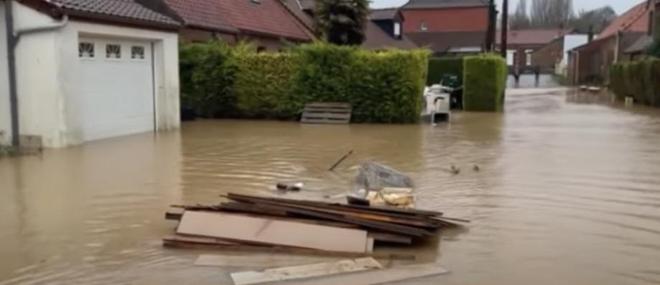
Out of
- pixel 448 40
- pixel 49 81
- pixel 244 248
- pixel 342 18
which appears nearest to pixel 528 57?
pixel 448 40

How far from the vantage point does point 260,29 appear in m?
26.7

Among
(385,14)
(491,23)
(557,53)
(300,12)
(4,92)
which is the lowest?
(4,92)

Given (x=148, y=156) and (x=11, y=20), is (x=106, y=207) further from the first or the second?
(x=11, y=20)

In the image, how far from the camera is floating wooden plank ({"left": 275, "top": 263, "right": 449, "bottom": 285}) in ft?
16.9

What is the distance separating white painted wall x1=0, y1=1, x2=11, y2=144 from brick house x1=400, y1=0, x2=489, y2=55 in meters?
44.8

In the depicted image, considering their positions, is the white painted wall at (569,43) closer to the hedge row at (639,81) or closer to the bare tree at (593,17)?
the bare tree at (593,17)

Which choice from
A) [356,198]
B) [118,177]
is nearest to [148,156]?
[118,177]

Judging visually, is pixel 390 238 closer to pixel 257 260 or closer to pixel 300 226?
pixel 300 226

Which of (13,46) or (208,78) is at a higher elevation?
(13,46)

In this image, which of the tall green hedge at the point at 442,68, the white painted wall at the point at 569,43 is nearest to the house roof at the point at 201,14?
the tall green hedge at the point at 442,68

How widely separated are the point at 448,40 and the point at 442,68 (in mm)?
30473

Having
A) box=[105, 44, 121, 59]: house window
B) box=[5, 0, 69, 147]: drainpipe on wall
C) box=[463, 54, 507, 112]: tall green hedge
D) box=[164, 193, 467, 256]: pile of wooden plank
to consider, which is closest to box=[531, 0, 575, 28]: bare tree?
box=[463, 54, 507, 112]: tall green hedge

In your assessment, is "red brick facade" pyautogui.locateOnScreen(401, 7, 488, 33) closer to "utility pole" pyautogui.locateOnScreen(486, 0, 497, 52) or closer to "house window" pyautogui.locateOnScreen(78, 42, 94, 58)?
"utility pole" pyautogui.locateOnScreen(486, 0, 497, 52)

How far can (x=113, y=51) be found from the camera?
50.2 feet
